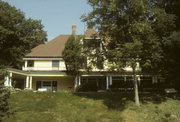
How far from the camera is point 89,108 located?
18953mm


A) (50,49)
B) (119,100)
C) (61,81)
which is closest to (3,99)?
(119,100)

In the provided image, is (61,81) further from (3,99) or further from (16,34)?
(3,99)

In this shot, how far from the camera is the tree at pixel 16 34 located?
43.0m

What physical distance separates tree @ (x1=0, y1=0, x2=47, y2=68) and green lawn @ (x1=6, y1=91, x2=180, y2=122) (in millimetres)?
23172

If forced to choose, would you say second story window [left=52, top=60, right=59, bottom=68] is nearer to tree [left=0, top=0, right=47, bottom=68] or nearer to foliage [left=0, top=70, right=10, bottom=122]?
tree [left=0, top=0, right=47, bottom=68]

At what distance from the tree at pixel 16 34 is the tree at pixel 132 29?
26.6m

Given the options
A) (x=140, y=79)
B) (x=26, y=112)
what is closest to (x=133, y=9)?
(x=26, y=112)

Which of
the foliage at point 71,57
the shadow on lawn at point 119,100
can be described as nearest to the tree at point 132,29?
the shadow on lawn at point 119,100

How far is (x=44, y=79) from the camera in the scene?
123 feet

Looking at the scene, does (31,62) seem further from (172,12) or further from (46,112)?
(172,12)

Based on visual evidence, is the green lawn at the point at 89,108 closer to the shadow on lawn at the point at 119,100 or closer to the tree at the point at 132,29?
the shadow on lawn at the point at 119,100

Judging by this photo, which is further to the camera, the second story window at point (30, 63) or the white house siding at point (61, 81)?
the second story window at point (30, 63)

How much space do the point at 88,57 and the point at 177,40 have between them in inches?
316

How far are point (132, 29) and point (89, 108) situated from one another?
24.4 ft
